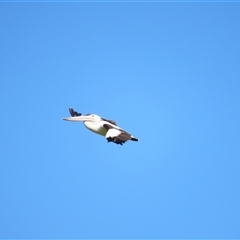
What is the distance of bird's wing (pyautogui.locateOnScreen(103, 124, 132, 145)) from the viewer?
3175 cm

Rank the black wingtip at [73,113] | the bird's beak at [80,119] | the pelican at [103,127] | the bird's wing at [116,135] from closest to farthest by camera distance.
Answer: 1. the bird's wing at [116,135]
2. the pelican at [103,127]
3. the bird's beak at [80,119]
4. the black wingtip at [73,113]

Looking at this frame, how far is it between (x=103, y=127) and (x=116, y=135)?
2.90 metres

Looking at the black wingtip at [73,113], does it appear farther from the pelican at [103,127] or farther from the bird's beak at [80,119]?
the bird's beak at [80,119]

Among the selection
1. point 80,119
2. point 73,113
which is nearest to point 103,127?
point 80,119

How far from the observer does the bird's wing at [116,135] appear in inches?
1250

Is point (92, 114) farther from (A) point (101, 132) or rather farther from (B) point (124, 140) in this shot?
(B) point (124, 140)

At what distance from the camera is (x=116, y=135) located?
106 feet

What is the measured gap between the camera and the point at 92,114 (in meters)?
36.8

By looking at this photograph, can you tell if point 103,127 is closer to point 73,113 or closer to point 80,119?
point 80,119

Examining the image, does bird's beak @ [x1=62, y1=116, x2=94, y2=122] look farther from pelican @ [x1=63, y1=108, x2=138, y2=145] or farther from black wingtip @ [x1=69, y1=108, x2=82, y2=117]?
black wingtip @ [x1=69, y1=108, x2=82, y2=117]

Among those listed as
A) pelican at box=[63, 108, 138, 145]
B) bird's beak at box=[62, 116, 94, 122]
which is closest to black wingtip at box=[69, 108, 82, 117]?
pelican at box=[63, 108, 138, 145]

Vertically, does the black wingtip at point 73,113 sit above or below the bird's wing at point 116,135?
above

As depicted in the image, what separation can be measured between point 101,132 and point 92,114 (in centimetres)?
222

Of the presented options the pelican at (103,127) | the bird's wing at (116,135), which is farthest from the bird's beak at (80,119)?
the bird's wing at (116,135)
